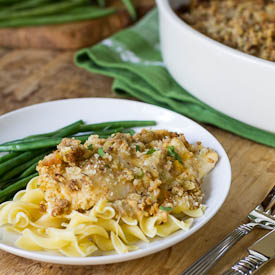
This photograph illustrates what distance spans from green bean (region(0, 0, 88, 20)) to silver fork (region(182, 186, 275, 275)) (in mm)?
3310

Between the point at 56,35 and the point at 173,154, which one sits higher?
the point at 173,154

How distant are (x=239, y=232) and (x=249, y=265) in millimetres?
244

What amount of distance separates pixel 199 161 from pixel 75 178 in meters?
0.74

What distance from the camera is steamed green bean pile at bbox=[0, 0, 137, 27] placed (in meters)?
4.99

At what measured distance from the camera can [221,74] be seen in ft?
10.8

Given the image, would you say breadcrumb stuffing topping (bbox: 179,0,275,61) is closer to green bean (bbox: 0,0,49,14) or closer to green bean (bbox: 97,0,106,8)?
green bean (bbox: 97,0,106,8)

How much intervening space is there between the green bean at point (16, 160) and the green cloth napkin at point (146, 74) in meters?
1.23

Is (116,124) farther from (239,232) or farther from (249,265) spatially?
(249,265)

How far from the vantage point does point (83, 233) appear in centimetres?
227

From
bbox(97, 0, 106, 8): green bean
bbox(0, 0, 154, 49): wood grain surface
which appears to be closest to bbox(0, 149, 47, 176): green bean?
bbox(0, 0, 154, 49): wood grain surface

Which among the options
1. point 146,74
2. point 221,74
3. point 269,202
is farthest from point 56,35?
point 269,202

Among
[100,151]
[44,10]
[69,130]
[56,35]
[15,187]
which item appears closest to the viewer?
[100,151]

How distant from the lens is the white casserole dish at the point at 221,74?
308 cm

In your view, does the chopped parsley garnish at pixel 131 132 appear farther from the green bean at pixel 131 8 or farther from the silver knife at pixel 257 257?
the green bean at pixel 131 8
